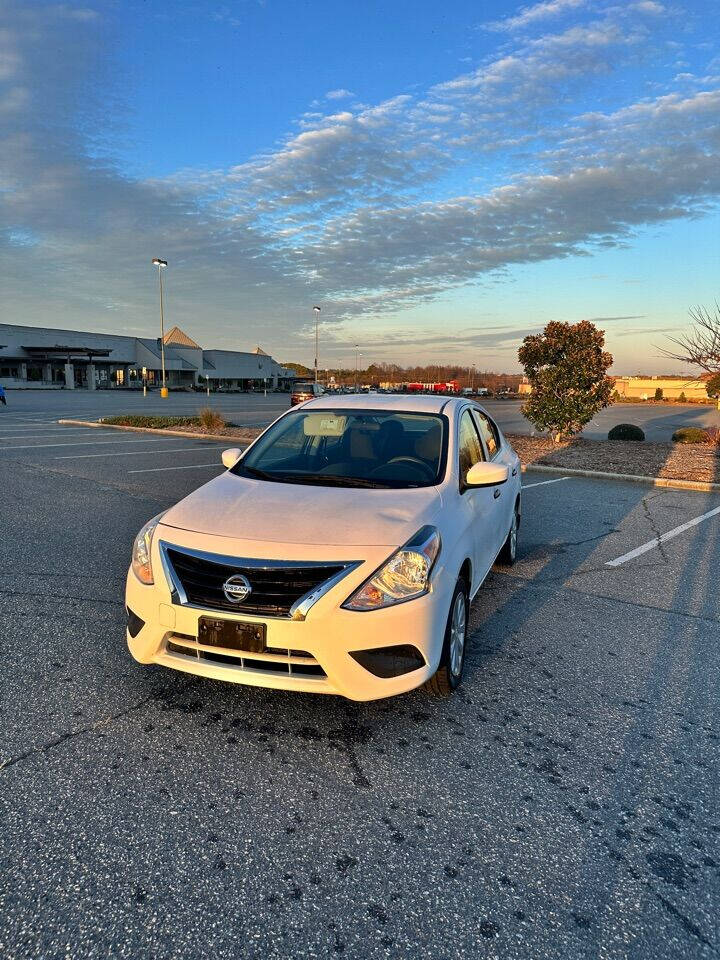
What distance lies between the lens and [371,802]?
8.35 feet

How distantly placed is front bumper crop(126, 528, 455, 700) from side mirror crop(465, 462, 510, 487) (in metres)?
0.89

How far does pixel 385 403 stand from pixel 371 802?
117 inches

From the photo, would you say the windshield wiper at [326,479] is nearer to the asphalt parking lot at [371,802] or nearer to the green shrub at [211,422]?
the asphalt parking lot at [371,802]

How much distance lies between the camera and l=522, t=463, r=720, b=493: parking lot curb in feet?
35.6

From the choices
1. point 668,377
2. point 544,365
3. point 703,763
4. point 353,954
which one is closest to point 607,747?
point 703,763

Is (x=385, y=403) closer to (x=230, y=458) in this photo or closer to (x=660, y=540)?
(x=230, y=458)

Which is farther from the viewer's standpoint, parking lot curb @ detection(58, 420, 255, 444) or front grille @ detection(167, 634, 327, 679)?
parking lot curb @ detection(58, 420, 255, 444)

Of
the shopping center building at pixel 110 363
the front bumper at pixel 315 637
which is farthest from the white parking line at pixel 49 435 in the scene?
the shopping center building at pixel 110 363

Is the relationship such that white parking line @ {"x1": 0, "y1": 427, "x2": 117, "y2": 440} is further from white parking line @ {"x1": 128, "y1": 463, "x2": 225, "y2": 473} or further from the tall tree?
the tall tree

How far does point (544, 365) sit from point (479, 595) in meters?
12.7

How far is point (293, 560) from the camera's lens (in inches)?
109

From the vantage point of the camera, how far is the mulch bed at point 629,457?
12.2m

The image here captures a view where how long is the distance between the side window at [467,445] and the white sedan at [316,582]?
10.6 inches

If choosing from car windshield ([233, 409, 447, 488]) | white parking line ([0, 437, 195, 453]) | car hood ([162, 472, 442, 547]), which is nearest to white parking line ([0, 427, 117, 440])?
white parking line ([0, 437, 195, 453])
